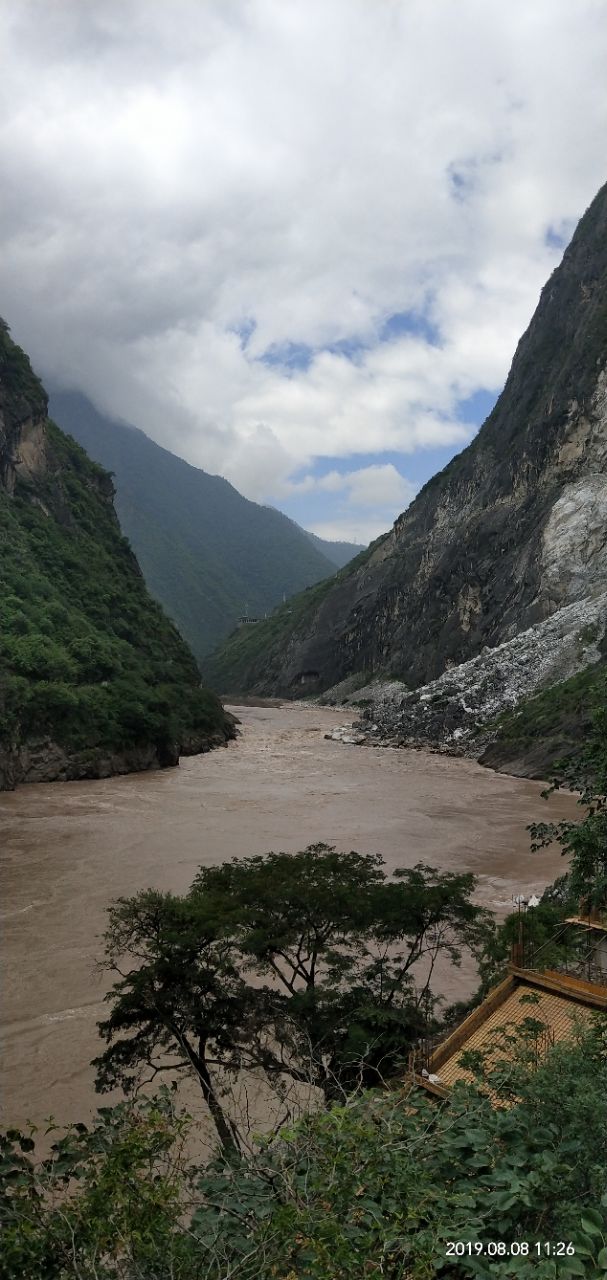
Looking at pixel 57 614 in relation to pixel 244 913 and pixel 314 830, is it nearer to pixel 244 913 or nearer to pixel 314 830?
pixel 314 830

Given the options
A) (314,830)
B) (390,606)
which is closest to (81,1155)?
(314,830)

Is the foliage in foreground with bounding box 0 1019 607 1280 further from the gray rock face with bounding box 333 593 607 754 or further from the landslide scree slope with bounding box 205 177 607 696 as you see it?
the landslide scree slope with bounding box 205 177 607 696

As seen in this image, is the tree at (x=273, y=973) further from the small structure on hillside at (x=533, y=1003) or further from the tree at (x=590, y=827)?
the tree at (x=590, y=827)

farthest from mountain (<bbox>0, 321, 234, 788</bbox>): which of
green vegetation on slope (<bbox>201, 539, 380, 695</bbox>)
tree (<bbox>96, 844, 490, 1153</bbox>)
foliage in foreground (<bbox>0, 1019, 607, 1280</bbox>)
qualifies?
green vegetation on slope (<bbox>201, 539, 380, 695</bbox>)

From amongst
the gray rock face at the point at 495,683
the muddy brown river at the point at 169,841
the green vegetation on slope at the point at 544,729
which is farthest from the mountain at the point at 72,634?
the green vegetation on slope at the point at 544,729

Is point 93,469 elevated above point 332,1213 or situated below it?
above

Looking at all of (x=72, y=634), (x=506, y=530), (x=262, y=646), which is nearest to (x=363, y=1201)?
(x=72, y=634)
